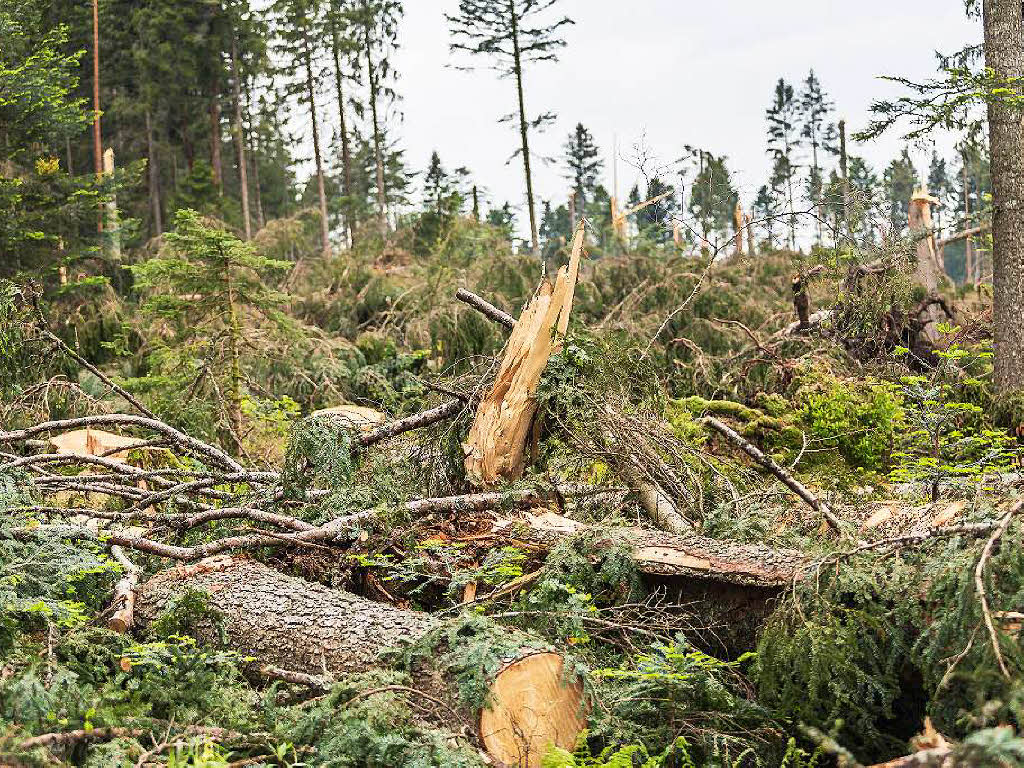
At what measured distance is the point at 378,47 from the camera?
87.5ft

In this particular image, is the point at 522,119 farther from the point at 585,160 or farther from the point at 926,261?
the point at 585,160

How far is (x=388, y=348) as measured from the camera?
40.9 ft

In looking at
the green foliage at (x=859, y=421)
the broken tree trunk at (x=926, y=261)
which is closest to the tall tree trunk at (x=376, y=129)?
the broken tree trunk at (x=926, y=261)

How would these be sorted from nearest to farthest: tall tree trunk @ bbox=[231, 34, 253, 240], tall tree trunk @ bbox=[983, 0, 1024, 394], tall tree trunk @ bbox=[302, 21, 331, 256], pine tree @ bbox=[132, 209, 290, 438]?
pine tree @ bbox=[132, 209, 290, 438]
tall tree trunk @ bbox=[983, 0, 1024, 394]
tall tree trunk @ bbox=[302, 21, 331, 256]
tall tree trunk @ bbox=[231, 34, 253, 240]

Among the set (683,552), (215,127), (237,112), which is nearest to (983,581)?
(683,552)

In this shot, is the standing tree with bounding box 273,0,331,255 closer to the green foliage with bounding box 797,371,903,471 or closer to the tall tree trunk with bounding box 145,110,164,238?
the tall tree trunk with bounding box 145,110,164,238

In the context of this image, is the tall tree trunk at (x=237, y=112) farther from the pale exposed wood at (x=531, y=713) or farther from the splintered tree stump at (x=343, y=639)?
the pale exposed wood at (x=531, y=713)

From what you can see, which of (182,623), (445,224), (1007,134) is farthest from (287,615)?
(445,224)

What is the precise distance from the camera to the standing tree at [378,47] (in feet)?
85.7

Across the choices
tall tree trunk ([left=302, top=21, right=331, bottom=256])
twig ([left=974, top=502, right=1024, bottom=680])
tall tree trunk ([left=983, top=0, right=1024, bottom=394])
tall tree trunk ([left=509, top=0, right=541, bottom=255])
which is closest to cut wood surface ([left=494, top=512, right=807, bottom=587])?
twig ([left=974, top=502, right=1024, bottom=680])

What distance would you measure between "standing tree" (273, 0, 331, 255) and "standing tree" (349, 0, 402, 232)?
158cm

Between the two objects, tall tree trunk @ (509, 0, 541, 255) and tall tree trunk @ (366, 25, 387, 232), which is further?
tall tree trunk @ (366, 25, 387, 232)

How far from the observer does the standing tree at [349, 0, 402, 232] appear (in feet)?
85.7

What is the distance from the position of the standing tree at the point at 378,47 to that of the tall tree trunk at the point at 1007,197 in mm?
17808
